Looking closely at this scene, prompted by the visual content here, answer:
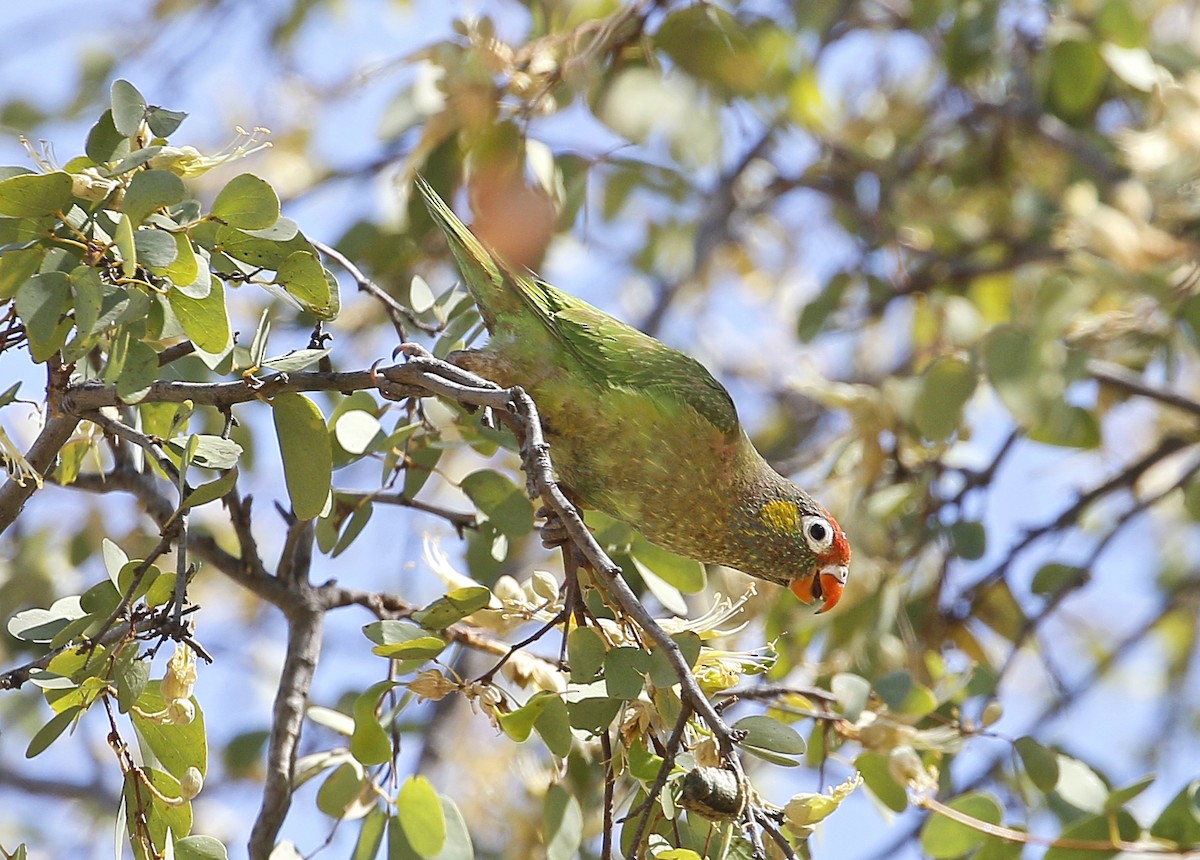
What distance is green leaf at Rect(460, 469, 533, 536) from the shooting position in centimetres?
238

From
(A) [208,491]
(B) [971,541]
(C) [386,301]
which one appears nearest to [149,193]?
(A) [208,491]

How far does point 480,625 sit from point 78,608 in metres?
0.70

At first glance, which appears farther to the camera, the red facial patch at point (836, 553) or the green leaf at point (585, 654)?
the red facial patch at point (836, 553)

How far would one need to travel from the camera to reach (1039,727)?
3.69 m

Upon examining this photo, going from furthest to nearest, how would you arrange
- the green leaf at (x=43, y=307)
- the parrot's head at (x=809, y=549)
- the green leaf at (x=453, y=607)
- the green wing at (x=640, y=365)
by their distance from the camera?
the parrot's head at (x=809, y=549) < the green wing at (x=640, y=365) < the green leaf at (x=453, y=607) < the green leaf at (x=43, y=307)

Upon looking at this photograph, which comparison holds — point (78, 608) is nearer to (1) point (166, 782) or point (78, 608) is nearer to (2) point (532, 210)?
(1) point (166, 782)

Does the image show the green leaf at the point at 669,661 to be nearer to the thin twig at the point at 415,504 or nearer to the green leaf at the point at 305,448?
the green leaf at the point at 305,448

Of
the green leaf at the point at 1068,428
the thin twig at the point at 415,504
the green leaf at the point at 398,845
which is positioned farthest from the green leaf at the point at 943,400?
the green leaf at the point at 398,845

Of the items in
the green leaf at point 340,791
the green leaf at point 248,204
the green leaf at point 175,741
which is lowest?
the green leaf at point 340,791

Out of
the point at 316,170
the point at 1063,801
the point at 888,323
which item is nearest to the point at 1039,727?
the point at 1063,801

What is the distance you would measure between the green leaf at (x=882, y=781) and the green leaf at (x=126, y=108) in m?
1.67

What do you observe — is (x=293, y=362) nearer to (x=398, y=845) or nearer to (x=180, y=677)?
(x=180, y=677)

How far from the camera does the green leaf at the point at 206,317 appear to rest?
5.71 feet

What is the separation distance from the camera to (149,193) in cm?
164
